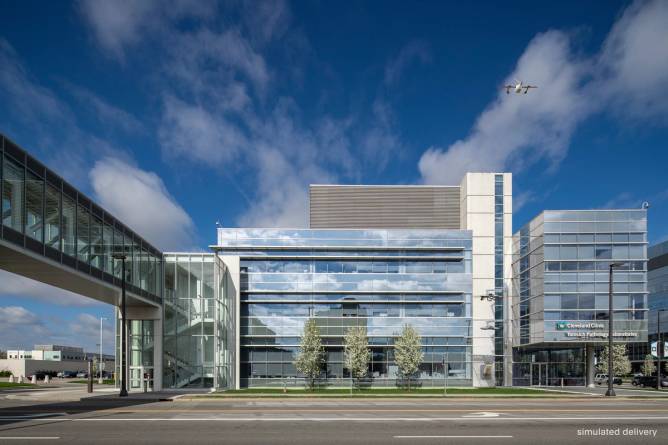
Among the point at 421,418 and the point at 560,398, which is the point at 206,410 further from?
the point at 560,398

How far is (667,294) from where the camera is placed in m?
76.0

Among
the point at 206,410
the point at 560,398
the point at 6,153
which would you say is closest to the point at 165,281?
the point at 206,410

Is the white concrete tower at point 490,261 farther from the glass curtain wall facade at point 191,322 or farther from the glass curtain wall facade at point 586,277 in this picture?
the glass curtain wall facade at point 191,322

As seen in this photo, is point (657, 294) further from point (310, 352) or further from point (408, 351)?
point (310, 352)

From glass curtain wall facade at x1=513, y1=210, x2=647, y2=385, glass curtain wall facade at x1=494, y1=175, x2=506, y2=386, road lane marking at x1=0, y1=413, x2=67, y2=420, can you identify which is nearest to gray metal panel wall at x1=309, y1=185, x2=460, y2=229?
glass curtain wall facade at x1=494, y1=175, x2=506, y2=386

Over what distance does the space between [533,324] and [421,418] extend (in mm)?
29596

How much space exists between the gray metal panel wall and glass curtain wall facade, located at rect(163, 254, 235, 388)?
17184 mm

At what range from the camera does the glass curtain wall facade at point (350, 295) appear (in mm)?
46344

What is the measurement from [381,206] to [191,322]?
2358cm

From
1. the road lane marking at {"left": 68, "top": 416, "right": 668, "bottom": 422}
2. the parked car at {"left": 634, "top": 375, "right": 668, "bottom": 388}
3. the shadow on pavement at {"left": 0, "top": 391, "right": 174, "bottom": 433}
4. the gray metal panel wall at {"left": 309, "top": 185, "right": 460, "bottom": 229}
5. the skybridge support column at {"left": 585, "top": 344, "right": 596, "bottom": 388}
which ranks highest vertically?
the gray metal panel wall at {"left": 309, "top": 185, "right": 460, "bottom": 229}

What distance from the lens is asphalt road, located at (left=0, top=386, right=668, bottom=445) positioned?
46.9 feet

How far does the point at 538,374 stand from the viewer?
4856 cm

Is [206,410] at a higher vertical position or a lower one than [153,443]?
lower

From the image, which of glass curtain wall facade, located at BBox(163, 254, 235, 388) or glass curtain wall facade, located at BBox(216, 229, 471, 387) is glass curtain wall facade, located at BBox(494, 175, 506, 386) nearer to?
glass curtain wall facade, located at BBox(216, 229, 471, 387)
